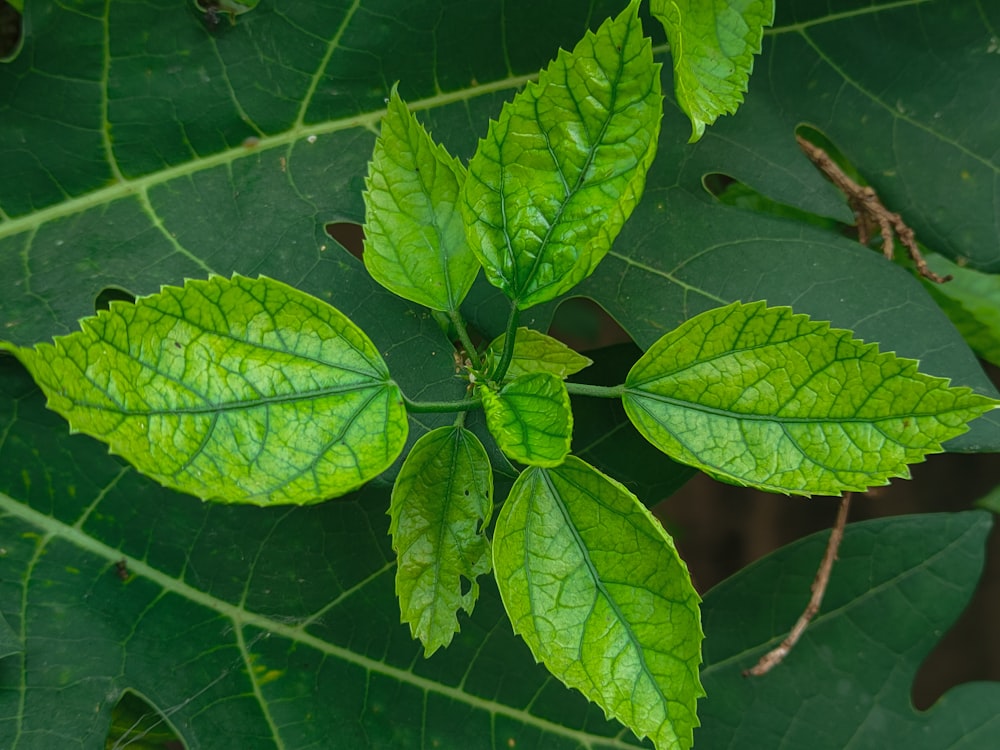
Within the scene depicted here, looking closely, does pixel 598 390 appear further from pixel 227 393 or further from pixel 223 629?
pixel 223 629

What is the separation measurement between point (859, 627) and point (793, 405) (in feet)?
1.41

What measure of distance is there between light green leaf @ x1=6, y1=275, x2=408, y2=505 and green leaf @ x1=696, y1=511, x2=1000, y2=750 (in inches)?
20.6

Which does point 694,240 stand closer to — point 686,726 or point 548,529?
point 548,529

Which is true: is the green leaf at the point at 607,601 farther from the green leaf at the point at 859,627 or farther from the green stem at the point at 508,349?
the green leaf at the point at 859,627

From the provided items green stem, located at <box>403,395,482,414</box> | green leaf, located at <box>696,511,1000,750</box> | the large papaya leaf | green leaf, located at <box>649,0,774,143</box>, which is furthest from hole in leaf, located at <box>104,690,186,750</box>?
green leaf, located at <box>649,0,774,143</box>

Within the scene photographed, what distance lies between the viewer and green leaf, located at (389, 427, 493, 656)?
766 mm

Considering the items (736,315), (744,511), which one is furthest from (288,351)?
(744,511)

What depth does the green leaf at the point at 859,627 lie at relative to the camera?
1.01m

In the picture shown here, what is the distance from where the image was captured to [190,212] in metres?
0.89

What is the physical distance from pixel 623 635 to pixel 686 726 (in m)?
0.08

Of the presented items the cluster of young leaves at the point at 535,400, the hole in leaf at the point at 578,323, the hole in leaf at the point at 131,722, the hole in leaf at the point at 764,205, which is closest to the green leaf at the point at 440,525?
the cluster of young leaves at the point at 535,400

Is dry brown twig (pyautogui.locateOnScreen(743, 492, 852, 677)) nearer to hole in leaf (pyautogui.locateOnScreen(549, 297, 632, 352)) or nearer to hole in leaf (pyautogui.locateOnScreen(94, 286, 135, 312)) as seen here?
hole in leaf (pyautogui.locateOnScreen(549, 297, 632, 352))

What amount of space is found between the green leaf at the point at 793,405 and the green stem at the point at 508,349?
116 millimetres

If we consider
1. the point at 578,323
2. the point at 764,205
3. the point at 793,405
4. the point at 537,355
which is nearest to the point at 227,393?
the point at 537,355
